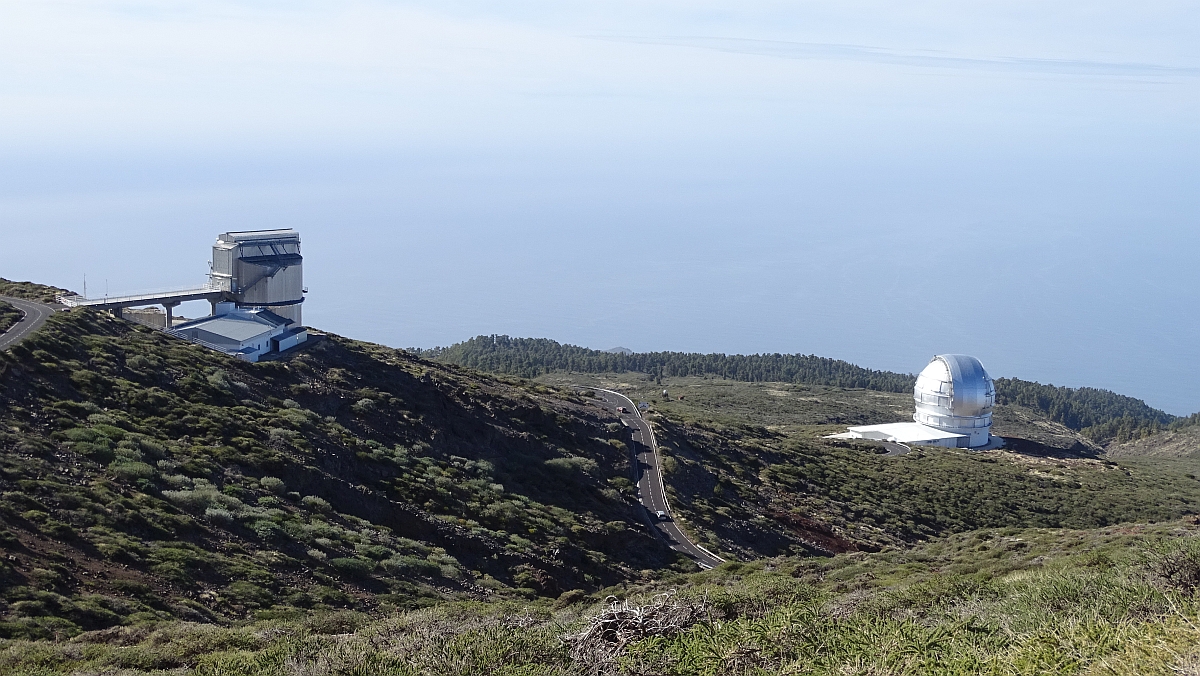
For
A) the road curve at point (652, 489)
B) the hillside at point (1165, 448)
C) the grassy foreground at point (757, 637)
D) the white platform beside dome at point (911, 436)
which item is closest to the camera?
the grassy foreground at point (757, 637)

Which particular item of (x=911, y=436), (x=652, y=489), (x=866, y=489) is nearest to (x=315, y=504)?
(x=652, y=489)

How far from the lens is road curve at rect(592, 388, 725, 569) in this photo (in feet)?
85.6

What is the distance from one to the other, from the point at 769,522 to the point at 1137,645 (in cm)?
2183

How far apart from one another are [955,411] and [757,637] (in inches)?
1742

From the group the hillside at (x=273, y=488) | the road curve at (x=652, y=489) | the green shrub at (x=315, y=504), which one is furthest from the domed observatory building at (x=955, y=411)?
the green shrub at (x=315, y=504)

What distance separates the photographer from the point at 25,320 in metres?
29.5

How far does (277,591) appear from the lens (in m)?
16.6

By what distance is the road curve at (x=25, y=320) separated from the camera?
26422mm

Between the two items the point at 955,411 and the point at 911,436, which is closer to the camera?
the point at 911,436

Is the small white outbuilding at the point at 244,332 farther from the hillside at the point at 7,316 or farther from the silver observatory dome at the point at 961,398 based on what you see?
the silver observatory dome at the point at 961,398

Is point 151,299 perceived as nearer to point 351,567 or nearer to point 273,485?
point 273,485

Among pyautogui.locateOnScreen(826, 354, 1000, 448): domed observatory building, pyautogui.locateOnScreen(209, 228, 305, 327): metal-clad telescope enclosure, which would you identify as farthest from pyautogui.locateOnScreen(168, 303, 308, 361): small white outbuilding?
pyautogui.locateOnScreen(826, 354, 1000, 448): domed observatory building

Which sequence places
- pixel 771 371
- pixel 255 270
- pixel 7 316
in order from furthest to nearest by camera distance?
pixel 771 371, pixel 255 270, pixel 7 316

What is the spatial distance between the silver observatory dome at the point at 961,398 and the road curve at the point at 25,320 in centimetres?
4059
